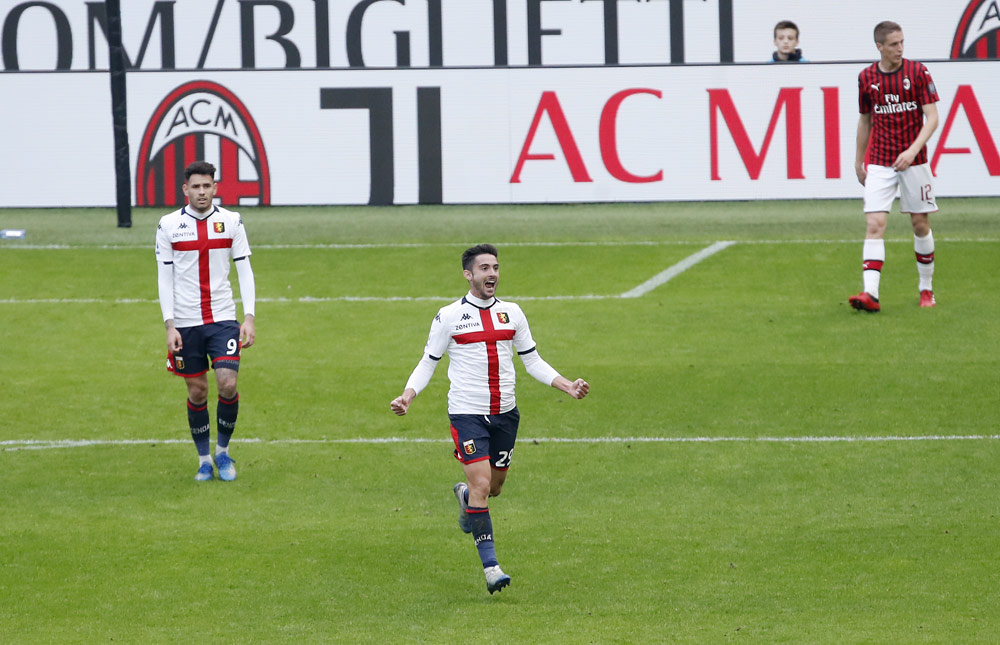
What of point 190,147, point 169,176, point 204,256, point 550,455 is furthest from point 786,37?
point 204,256

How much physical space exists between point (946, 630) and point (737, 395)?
574 centimetres

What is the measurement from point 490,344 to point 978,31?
1648cm

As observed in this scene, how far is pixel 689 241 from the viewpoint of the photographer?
19969 millimetres

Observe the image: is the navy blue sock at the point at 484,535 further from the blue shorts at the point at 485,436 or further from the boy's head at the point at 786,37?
the boy's head at the point at 786,37

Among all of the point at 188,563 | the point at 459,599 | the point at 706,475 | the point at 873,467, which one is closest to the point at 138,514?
the point at 188,563

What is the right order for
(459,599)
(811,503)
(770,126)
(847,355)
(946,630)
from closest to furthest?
(946,630) → (459,599) → (811,503) → (847,355) → (770,126)

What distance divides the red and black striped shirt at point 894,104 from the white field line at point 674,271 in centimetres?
349

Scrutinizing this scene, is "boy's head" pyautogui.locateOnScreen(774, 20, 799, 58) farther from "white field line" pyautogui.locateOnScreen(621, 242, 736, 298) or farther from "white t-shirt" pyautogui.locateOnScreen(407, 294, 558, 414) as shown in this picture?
"white t-shirt" pyautogui.locateOnScreen(407, 294, 558, 414)

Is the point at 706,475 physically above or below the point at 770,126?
below

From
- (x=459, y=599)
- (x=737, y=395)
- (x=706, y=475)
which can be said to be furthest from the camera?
(x=737, y=395)

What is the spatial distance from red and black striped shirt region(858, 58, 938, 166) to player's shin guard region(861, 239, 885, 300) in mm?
821

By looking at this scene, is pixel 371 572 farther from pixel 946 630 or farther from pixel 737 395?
pixel 737 395

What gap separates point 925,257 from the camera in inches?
604

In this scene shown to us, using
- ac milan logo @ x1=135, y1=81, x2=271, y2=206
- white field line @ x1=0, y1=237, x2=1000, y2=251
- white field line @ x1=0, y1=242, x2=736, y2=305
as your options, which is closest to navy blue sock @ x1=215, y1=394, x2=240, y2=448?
white field line @ x1=0, y1=242, x2=736, y2=305
